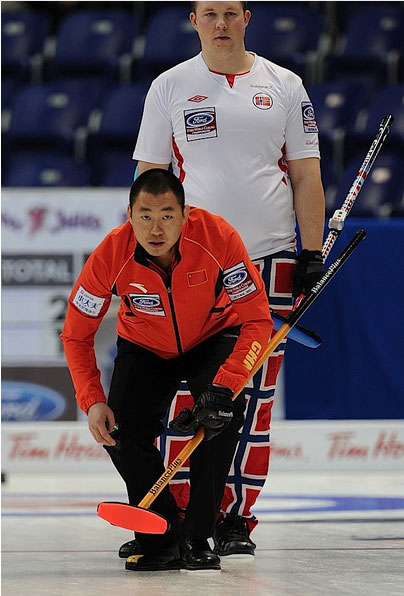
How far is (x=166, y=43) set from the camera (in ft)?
28.2

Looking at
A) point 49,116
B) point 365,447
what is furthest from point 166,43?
point 365,447

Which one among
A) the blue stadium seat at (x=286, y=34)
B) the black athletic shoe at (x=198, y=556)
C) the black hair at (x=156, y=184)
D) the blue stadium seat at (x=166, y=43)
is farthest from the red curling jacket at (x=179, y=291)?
the blue stadium seat at (x=166, y=43)

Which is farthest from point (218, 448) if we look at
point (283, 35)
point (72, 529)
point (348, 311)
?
point (283, 35)

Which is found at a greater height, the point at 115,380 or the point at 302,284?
the point at 302,284

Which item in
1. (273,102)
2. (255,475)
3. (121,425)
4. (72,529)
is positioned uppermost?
(273,102)

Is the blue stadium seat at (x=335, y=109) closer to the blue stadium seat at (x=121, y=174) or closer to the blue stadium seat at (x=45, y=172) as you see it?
the blue stadium seat at (x=121, y=174)

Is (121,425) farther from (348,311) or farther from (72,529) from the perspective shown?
(348,311)

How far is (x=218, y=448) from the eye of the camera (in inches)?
122

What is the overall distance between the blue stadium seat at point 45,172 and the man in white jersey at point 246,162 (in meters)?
4.48

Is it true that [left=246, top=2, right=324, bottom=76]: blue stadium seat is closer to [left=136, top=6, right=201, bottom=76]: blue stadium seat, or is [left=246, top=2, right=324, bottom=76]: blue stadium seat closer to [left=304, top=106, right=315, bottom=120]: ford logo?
[left=136, top=6, right=201, bottom=76]: blue stadium seat

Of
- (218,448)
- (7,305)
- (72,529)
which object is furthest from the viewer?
(7,305)

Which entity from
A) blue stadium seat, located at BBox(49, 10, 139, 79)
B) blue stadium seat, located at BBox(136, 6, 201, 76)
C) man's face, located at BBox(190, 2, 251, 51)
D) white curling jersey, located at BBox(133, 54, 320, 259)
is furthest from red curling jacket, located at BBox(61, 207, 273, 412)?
blue stadium seat, located at BBox(49, 10, 139, 79)

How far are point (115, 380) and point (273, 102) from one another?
0.92 metres

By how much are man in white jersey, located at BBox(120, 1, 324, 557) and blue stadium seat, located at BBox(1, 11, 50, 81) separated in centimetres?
578
